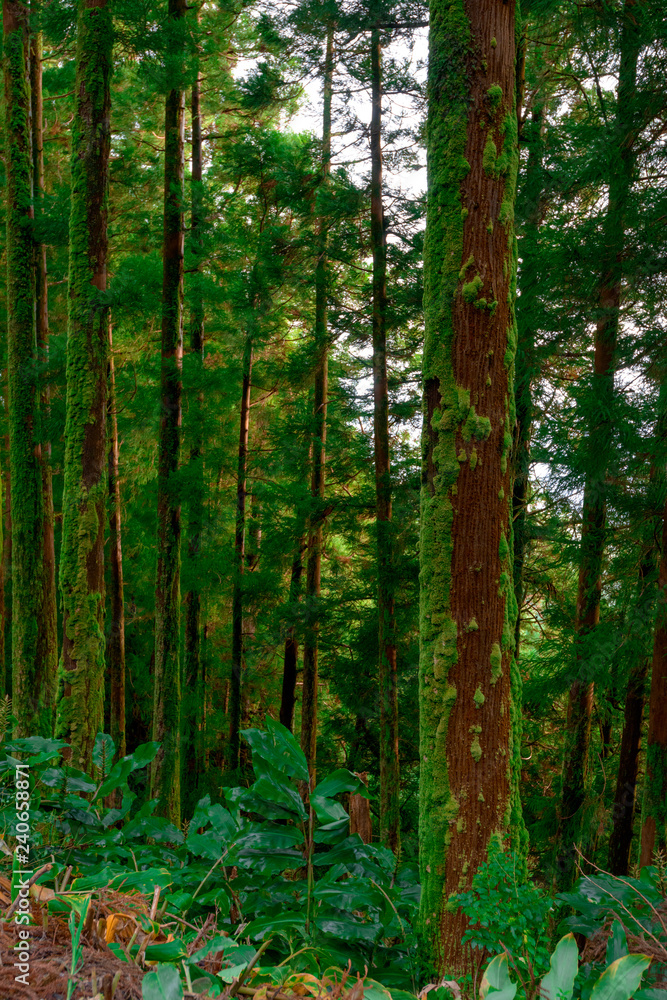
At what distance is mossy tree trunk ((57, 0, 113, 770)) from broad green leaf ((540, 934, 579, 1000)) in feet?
16.7

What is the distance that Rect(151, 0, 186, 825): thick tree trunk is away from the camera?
8922 mm

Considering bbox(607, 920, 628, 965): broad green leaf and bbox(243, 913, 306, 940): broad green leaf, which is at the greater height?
bbox(607, 920, 628, 965): broad green leaf

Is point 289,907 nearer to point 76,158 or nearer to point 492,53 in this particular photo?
point 492,53

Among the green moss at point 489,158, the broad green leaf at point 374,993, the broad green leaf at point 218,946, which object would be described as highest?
the green moss at point 489,158

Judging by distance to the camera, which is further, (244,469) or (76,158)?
(244,469)

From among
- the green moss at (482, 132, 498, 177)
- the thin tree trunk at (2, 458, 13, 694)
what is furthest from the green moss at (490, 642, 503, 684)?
the thin tree trunk at (2, 458, 13, 694)

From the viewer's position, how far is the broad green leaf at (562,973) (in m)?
1.20

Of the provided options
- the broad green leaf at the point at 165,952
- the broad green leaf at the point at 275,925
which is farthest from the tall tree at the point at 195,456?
the broad green leaf at the point at 165,952

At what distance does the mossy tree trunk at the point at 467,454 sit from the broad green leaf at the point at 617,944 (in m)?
0.94

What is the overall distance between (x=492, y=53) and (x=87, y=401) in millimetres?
4509

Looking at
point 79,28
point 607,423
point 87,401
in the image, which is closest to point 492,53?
point 607,423

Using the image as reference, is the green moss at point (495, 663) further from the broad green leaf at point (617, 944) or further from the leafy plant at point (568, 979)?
the leafy plant at point (568, 979)

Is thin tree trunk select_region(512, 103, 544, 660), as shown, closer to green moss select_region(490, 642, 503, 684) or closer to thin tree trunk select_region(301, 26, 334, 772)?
thin tree trunk select_region(301, 26, 334, 772)

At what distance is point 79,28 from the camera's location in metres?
6.43
